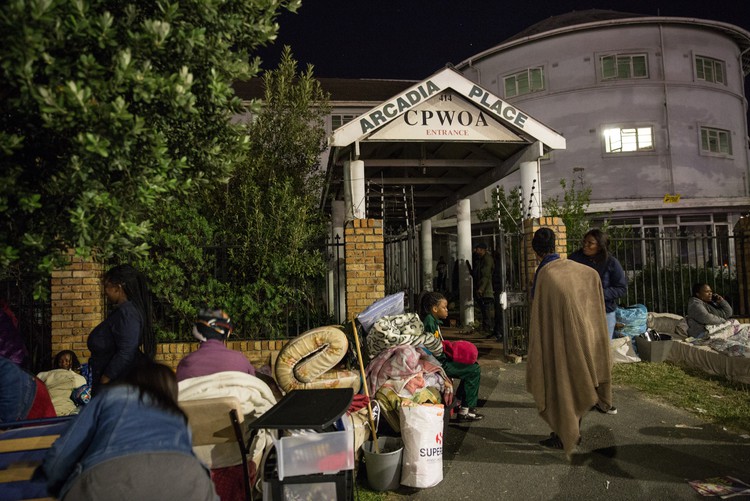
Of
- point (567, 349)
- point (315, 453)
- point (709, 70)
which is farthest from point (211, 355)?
point (709, 70)

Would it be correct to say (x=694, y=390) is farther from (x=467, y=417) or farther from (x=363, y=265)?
(x=363, y=265)

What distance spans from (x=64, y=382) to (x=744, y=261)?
11611 mm

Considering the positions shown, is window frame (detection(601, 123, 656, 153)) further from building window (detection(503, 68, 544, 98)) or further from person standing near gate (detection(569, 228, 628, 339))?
person standing near gate (detection(569, 228, 628, 339))

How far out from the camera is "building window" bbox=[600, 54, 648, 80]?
19.8 metres

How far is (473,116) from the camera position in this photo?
8648mm

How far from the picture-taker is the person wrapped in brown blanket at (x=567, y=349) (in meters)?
4.39

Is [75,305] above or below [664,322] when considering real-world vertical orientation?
above

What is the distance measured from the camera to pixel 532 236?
8.38 m

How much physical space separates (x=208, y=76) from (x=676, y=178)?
67.1 feet

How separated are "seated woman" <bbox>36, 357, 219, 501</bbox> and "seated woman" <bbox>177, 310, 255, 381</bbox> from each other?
1.13m

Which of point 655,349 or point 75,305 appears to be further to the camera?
point 655,349

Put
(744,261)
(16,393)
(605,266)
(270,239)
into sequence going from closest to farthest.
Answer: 1. (16,393)
2. (605,266)
3. (270,239)
4. (744,261)

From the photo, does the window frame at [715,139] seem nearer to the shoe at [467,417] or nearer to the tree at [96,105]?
the shoe at [467,417]

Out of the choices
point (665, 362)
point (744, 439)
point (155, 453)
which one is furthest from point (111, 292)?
point (665, 362)
